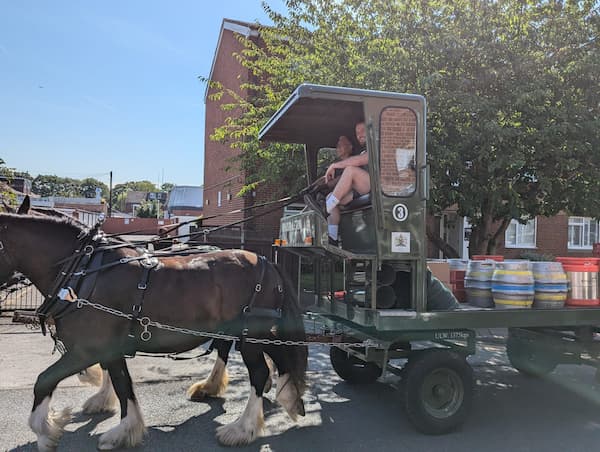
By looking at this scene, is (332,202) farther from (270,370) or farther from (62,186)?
(62,186)

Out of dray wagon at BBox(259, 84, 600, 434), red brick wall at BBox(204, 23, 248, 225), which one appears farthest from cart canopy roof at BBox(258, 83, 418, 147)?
red brick wall at BBox(204, 23, 248, 225)

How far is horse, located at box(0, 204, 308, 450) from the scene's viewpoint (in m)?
3.77

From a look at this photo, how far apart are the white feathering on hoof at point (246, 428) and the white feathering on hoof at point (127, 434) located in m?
0.66

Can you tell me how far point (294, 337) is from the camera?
444cm

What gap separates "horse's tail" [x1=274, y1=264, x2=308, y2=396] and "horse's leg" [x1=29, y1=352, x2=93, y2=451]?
68.4 inches

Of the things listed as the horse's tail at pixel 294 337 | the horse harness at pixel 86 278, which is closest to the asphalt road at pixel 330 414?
the horse's tail at pixel 294 337

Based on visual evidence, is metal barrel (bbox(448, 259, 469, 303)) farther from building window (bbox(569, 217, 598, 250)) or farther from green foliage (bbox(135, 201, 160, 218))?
green foliage (bbox(135, 201, 160, 218))

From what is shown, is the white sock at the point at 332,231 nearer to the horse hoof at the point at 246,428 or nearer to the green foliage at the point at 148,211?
the horse hoof at the point at 246,428

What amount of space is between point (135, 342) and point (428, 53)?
20.1 feet

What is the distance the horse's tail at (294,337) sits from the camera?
4.38 meters

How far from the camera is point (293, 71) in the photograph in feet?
28.7

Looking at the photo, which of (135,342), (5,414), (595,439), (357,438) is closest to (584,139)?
(595,439)

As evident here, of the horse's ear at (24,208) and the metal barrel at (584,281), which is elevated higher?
the horse's ear at (24,208)

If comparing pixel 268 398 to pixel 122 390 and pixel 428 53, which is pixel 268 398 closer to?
pixel 122 390
